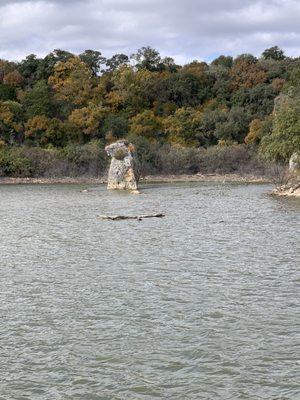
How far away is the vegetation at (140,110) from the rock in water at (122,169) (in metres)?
21.5

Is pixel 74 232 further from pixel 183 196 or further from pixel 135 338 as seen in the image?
pixel 183 196

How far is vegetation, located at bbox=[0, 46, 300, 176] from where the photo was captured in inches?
3199

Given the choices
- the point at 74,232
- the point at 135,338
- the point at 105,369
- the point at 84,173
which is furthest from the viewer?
the point at 84,173

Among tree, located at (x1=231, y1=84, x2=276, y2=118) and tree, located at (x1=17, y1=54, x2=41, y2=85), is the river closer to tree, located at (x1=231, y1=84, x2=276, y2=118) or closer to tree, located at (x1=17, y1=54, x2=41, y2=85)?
tree, located at (x1=231, y1=84, x2=276, y2=118)

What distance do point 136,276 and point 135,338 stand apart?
5.51m

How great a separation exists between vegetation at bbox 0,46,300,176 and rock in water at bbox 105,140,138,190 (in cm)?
2154

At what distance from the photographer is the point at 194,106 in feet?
350

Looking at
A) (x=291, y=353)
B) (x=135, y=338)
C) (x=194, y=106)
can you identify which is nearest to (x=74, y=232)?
(x=135, y=338)

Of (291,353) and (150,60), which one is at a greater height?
(150,60)

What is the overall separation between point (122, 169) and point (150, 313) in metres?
43.6

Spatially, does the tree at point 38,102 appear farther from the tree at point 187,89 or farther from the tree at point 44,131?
the tree at point 187,89

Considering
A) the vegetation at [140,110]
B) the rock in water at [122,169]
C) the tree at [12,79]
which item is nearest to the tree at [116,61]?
the vegetation at [140,110]

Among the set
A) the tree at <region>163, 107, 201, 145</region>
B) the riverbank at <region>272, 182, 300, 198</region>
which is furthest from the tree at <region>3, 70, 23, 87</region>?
the riverbank at <region>272, 182, 300, 198</region>

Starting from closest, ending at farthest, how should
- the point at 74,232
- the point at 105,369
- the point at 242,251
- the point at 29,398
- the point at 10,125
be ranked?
the point at 29,398
the point at 105,369
the point at 242,251
the point at 74,232
the point at 10,125
